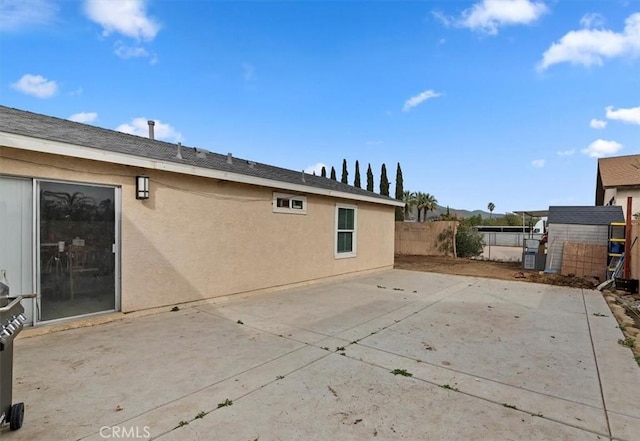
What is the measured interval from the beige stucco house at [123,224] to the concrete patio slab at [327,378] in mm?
562

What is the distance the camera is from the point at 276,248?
7.66 meters

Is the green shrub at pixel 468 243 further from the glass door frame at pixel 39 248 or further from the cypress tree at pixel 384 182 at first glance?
the cypress tree at pixel 384 182

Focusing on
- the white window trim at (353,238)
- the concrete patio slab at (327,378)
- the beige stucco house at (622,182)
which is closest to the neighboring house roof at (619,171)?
the beige stucco house at (622,182)

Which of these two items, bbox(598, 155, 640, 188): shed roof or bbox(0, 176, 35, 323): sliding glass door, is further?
bbox(598, 155, 640, 188): shed roof

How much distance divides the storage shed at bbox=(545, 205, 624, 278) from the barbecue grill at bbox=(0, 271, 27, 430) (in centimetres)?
1382

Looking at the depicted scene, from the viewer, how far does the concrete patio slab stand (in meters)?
2.31

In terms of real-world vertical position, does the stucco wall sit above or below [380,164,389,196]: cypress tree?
below

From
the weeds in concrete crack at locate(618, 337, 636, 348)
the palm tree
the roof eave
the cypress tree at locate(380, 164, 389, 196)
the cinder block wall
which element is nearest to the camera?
the roof eave

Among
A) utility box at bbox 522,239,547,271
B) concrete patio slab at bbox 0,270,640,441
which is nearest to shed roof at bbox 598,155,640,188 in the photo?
utility box at bbox 522,239,547,271

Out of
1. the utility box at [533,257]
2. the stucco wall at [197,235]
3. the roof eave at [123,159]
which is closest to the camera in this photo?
the roof eave at [123,159]

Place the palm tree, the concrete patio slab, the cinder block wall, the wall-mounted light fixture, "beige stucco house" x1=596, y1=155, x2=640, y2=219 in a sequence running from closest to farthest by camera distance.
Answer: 1. the concrete patio slab
2. the wall-mounted light fixture
3. "beige stucco house" x1=596, y1=155, x2=640, y2=219
4. the cinder block wall
5. the palm tree

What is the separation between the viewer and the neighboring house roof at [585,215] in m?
11.2

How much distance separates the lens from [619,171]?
17.1m

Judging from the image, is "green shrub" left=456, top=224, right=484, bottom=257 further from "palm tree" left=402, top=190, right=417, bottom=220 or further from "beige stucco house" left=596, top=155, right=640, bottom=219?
"palm tree" left=402, top=190, right=417, bottom=220
